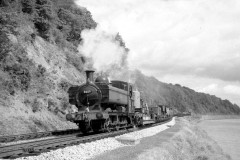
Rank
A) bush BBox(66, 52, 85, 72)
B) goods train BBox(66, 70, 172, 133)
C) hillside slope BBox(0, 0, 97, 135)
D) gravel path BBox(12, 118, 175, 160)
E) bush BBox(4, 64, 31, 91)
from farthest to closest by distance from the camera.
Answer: bush BBox(66, 52, 85, 72) < bush BBox(4, 64, 31, 91) < hillside slope BBox(0, 0, 97, 135) < goods train BBox(66, 70, 172, 133) < gravel path BBox(12, 118, 175, 160)

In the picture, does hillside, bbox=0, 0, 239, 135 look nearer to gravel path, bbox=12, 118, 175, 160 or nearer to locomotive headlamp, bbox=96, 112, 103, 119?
locomotive headlamp, bbox=96, 112, 103, 119

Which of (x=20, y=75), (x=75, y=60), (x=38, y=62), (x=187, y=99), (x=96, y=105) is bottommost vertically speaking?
(x=96, y=105)

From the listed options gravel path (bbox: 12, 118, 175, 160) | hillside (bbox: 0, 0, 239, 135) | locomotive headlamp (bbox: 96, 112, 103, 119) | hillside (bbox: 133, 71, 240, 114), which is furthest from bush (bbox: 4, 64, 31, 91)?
hillside (bbox: 133, 71, 240, 114)

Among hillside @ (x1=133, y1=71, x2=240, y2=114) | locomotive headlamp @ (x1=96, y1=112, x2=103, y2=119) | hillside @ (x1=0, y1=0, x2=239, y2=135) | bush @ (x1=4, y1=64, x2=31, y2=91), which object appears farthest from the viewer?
hillside @ (x1=133, y1=71, x2=240, y2=114)

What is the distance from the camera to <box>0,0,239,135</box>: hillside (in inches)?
844

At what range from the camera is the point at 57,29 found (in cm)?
3756

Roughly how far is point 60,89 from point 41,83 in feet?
10.0

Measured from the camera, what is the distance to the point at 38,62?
29.1 m

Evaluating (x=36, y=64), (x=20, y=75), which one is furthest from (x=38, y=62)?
(x=20, y=75)

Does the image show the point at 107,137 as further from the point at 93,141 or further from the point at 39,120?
Answer: the point at 39,120

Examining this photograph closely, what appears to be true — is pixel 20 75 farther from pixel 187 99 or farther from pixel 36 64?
pixel 187 99

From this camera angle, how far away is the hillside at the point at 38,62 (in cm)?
2144

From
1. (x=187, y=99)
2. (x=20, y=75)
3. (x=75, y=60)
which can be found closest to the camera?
(x=20, y=75)

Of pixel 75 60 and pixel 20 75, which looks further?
pixel 75 60
